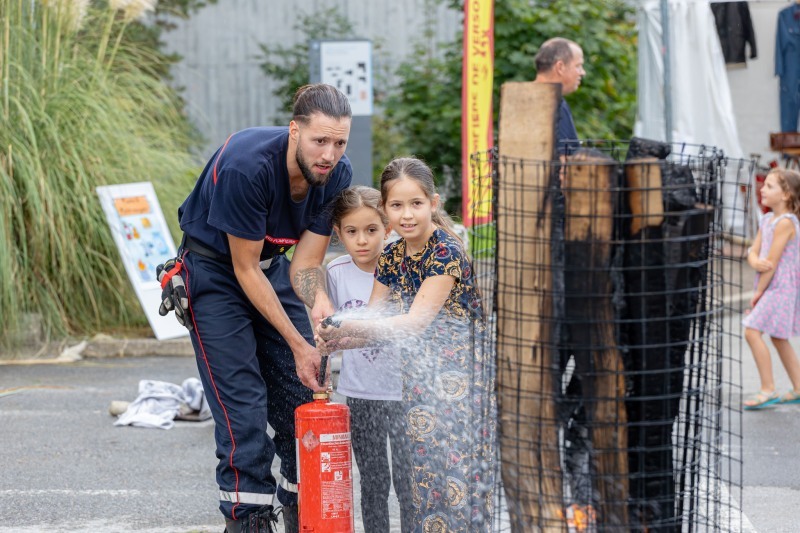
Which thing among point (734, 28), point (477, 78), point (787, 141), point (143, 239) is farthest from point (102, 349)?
point (734, 28)

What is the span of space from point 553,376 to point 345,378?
134 cm

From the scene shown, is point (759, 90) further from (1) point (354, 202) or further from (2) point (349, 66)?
(1) point (354, 202)

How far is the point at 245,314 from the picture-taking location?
14.2 ft

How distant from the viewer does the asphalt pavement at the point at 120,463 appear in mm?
5004

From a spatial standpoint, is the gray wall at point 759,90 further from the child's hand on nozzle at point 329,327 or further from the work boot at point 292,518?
the child's hand on nozzle at point 329,327

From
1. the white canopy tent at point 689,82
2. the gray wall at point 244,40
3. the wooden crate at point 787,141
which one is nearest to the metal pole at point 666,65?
the white canopy tent at point 689,82

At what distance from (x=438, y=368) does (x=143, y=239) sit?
5.95 metres

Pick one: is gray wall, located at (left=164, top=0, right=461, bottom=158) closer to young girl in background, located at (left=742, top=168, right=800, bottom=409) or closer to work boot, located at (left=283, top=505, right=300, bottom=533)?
young girl in background, located at (left=742, top=168, right=800, bottom=409)

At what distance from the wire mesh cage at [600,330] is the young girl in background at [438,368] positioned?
58cm

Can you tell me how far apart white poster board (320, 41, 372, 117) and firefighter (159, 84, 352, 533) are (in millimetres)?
6771

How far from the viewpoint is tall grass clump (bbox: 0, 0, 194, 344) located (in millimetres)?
8898

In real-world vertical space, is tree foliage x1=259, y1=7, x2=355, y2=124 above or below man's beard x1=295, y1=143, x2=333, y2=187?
above

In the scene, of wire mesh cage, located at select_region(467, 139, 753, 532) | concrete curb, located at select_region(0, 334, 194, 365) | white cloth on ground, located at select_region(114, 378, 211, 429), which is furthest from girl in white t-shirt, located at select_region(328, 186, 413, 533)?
concrete curb, located at select_region(0, 334, 194, 365)

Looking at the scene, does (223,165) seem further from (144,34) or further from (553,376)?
(144,34)
